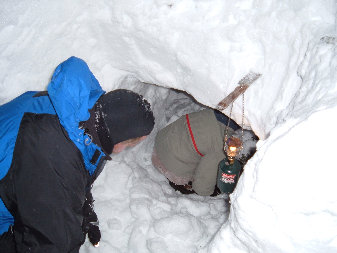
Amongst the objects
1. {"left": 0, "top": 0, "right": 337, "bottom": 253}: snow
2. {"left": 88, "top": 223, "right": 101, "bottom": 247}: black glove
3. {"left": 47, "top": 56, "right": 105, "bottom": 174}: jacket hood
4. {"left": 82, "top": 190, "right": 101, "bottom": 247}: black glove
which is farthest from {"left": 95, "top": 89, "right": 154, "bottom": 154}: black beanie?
{"left": 88, "top": 223, "right": 101, "bottom": 247}: black glove

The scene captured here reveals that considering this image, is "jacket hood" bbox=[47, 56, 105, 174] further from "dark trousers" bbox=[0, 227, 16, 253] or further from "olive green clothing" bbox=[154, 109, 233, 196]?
"olive green clothing" bbox=[154, 109, 233, 196]

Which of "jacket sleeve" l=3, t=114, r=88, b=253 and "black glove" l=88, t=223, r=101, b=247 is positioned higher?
"jacket sleeve" l=3, t=114, r=88, b=253

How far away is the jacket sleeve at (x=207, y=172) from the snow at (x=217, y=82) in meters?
0.27

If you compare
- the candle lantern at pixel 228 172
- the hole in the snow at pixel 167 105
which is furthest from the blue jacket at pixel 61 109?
the hole in the snow at pixel 167 105

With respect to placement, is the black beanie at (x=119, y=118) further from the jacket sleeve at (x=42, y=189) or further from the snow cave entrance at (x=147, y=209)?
the snow cave entrance at (x=147, y=209)

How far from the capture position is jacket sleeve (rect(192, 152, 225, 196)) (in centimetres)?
328

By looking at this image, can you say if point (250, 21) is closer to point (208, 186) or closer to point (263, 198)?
point (263, 198)

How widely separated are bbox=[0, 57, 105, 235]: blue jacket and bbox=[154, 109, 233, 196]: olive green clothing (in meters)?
1.56

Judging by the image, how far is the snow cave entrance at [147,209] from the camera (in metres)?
2.80

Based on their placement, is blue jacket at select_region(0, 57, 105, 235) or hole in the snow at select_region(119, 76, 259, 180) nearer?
blue jacket at select_region(0, 57, 105, 235)

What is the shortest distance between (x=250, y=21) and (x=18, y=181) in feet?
6.95

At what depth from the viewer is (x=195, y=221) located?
3.05m

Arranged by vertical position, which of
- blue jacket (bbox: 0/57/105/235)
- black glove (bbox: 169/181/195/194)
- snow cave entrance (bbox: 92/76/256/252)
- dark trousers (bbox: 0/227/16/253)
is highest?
blue jacket (bbox: 0/57/105/235)

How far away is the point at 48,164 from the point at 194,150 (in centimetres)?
211
